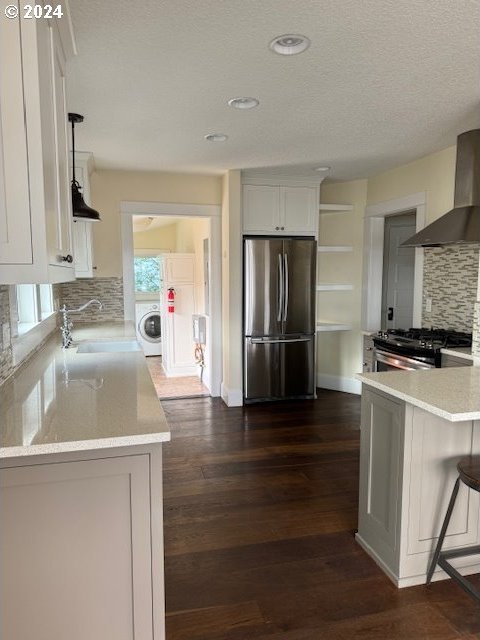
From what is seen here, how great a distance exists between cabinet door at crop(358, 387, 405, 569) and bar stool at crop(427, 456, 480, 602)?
0.17 meters

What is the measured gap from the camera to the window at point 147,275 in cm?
779

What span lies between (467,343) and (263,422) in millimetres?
1913

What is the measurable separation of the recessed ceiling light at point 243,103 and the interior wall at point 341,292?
261 cm

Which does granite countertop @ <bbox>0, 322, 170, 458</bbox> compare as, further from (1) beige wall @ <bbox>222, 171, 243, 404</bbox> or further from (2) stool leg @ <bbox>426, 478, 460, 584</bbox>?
(1) beige wall @ <bbox>222, 171, 243, 404</bbox>

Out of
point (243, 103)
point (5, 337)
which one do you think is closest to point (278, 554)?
point (5, 337)

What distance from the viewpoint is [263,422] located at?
421cm

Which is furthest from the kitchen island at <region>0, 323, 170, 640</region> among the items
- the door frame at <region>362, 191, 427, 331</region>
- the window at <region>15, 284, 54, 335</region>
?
the door frame at <region>362, 191, 427, 331</region>

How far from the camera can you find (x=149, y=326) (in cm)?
727

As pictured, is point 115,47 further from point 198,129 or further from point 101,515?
point 101,515

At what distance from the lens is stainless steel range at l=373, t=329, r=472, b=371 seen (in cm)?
328

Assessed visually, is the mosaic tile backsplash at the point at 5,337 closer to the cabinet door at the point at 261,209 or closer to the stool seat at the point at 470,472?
the stool seat at the point at 470,472

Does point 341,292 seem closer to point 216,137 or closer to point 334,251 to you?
point 334,251

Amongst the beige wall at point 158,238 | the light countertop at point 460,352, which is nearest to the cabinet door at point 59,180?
the light countertop at point 460,352

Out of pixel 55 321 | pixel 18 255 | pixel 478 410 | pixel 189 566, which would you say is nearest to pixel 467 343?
pixel 478 410
